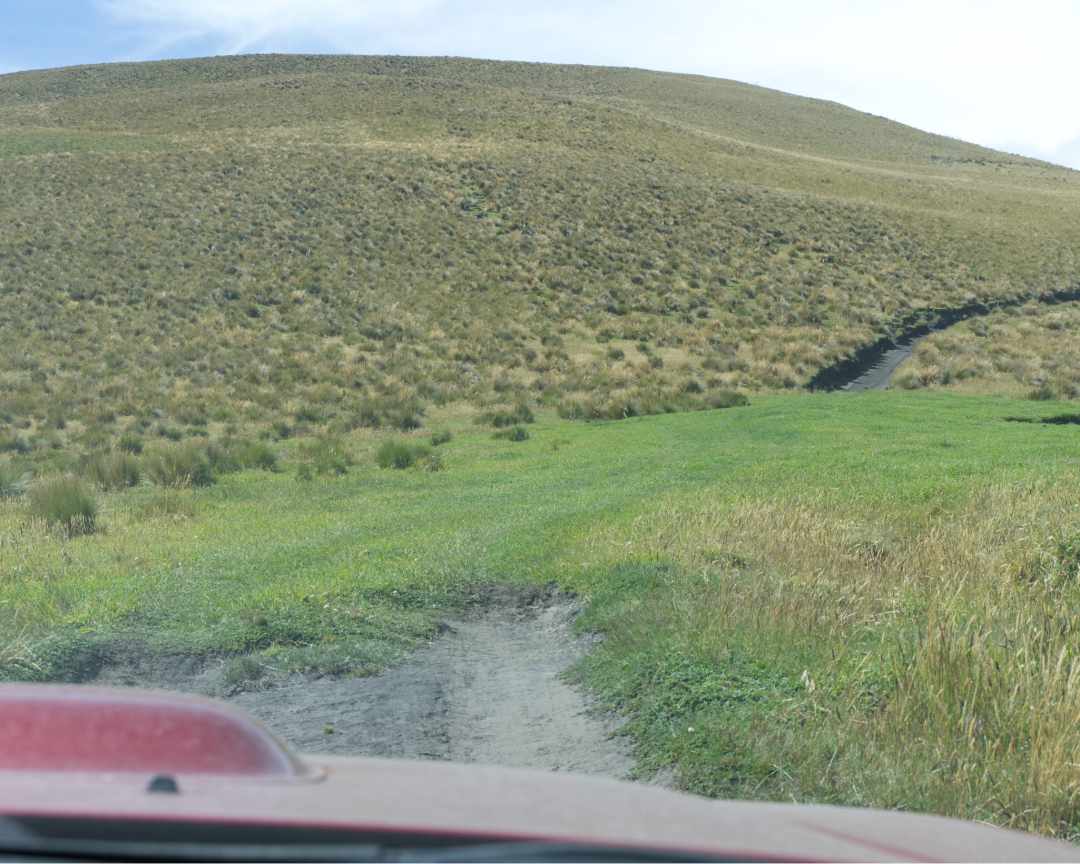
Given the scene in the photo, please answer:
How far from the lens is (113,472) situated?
18.0 m

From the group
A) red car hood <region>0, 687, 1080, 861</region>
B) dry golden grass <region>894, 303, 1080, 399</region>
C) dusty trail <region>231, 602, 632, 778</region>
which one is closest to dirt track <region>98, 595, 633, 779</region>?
dusty trail <region>231, 602, 632, 778</region>

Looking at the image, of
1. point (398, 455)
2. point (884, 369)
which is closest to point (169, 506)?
point (398, 455)

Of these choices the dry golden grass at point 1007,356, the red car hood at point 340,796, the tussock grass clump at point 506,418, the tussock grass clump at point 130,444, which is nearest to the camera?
the red car hood at point 340,796

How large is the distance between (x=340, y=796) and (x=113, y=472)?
17.5m

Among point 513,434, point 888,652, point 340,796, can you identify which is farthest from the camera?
point 513,434

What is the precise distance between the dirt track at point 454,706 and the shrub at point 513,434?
1432 cm

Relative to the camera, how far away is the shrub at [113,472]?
1769 centimetres

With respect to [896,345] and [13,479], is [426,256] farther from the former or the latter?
[13,479]

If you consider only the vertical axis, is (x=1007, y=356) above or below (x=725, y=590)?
below

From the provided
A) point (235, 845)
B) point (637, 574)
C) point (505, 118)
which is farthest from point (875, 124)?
point (235, 845)

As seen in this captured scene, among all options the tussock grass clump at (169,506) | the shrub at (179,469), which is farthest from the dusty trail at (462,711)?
the shrub at (179,469)

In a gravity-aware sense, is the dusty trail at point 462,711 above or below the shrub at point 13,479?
above

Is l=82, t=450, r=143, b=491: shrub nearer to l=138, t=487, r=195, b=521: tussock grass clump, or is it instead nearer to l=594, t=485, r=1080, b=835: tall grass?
l=138, t=487, r=195, b=521: tussock grass clump

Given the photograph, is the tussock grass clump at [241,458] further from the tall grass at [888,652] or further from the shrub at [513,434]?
the tall grass at [888,652]
